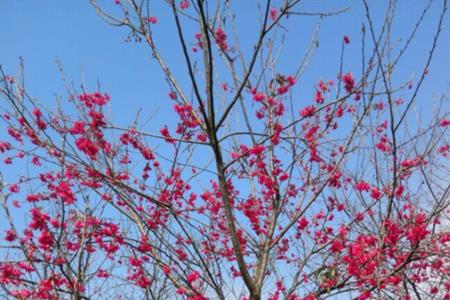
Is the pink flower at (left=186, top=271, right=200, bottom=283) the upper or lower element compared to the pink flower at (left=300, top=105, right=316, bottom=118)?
lower

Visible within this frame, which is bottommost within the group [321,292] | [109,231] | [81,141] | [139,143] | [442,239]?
[321,292]

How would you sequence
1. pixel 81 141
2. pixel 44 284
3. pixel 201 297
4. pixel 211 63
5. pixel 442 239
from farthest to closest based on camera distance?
pixel 442 239 → pixel 81 141 → pixel 44 284 → pixel 201 297 → pixel 211 63

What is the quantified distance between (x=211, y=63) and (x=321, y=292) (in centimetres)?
265

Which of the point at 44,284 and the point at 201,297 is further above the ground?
the point at 44,284

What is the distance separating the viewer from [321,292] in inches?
184

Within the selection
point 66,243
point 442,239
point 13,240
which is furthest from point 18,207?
point 442,239

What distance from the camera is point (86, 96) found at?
5.39 metres

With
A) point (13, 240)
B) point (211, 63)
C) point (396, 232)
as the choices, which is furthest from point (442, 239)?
point (13, 240)

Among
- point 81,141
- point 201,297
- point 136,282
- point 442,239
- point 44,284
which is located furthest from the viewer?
point 136,282

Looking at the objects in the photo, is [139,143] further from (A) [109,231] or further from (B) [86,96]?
(A) [109,231]

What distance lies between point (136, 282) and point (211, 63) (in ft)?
12.1

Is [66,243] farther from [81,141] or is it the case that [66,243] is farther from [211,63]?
[211,63]

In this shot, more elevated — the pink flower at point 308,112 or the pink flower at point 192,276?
the pink flower at point 308,112

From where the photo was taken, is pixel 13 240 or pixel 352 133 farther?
pixel 13 240
